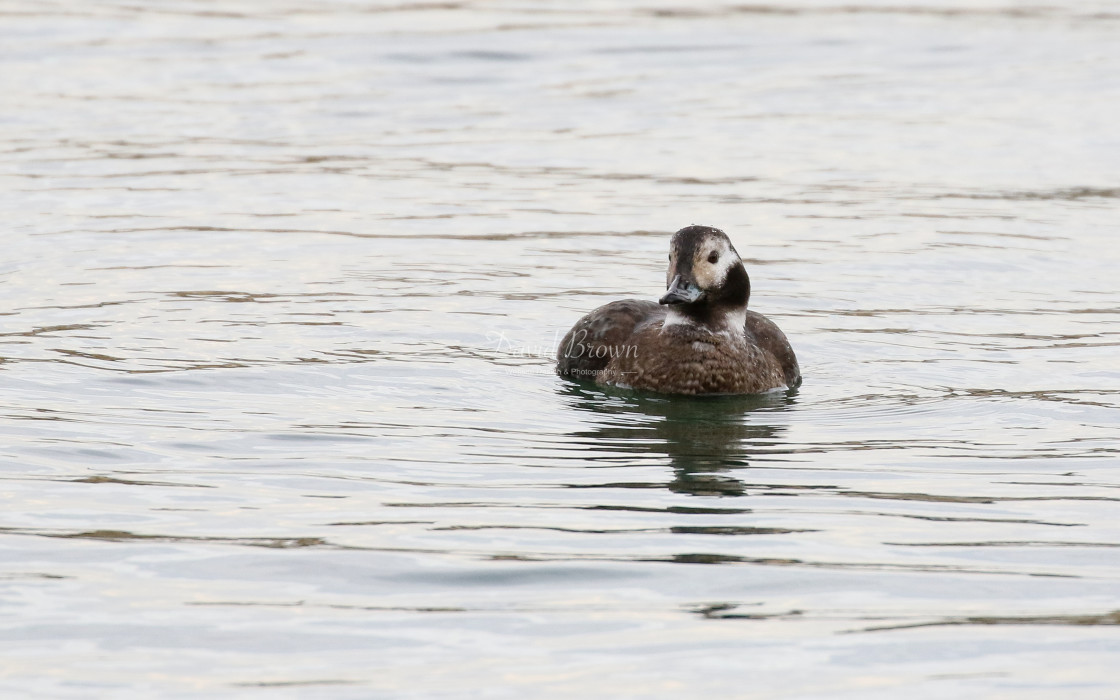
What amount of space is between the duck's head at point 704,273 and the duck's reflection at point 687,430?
55cm

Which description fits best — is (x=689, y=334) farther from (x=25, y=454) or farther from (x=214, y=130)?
(x=214, y=130)

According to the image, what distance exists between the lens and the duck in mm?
9734

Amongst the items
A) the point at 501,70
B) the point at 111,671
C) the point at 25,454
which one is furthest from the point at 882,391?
the point at 501,70

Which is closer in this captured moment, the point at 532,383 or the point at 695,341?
the point at 695,341

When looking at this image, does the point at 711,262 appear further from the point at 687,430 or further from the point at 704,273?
the point at 687,430

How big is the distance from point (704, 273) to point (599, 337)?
0.86 m

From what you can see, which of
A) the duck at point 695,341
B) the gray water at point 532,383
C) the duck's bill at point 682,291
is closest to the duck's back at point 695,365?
the duck at point 695,341

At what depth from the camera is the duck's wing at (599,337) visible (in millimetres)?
10242

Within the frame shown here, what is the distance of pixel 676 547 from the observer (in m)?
6.61

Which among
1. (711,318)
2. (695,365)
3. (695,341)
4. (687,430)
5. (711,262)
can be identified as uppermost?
(711,262)

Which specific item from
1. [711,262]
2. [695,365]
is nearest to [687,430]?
[695,365]

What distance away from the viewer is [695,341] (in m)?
9.95

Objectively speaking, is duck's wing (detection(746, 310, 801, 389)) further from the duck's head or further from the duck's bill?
the duck's bill

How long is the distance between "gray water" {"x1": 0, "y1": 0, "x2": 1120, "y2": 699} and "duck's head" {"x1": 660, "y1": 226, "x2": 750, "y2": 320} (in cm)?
58
